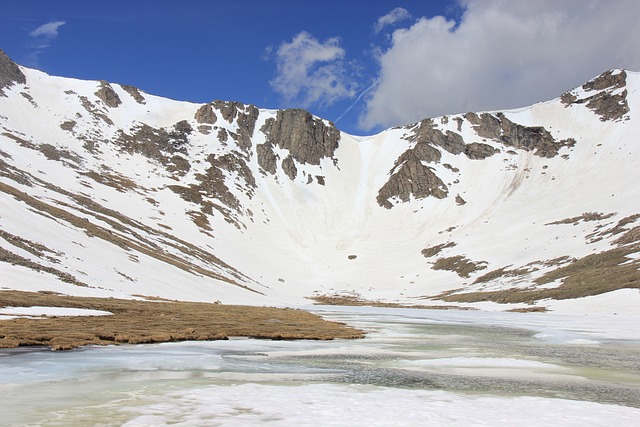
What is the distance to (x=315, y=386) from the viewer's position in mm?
16391

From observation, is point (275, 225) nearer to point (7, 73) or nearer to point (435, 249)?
point (435, 249)

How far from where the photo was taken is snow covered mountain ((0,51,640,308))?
75.6 m

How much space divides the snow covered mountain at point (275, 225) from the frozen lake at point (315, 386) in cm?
3780

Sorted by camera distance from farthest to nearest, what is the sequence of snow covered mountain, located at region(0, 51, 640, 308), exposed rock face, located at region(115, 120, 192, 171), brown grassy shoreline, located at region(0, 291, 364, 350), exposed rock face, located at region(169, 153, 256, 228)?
exposed rock face, located at region(115, 120, 192, 171) → exposed rock face, located at region(169, 153, 256, 228) → snow covered mountain, located at region(0, 51, 640, 308) → brown grassy shoreline, located at region(0, 291, 364, 350)

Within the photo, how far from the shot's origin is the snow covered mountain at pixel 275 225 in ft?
248

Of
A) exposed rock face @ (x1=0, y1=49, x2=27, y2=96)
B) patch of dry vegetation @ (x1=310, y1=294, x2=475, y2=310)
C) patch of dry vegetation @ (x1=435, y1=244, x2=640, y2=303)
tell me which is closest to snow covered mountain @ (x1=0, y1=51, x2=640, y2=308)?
patch of dry vegetation @ (x1=435, y1=244, x2=640, y2=303)

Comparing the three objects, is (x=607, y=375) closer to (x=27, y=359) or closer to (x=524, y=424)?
(x=524, y=424)

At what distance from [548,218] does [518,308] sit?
7834cm

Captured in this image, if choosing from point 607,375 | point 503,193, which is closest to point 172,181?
point 503,193

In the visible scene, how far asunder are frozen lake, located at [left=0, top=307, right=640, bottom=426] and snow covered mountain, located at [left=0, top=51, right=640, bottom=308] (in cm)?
3780

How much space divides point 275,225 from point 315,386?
6429 inches

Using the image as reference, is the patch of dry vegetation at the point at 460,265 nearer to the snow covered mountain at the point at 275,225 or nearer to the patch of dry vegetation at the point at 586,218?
the snow covered mountain at the point at 275,225

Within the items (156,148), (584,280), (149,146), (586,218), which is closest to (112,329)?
(584,280)

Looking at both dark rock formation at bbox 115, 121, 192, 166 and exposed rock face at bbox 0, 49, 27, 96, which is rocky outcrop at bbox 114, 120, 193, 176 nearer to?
dark rock formation at bbox 115, 121, 192, 166
